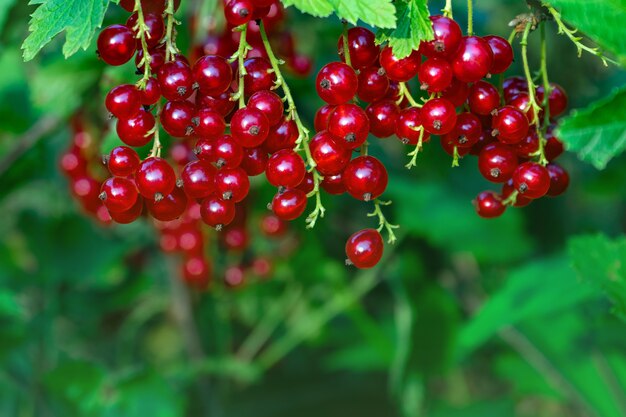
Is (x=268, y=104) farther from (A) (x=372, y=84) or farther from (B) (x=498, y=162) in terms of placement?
(B) (x=498, y=162)

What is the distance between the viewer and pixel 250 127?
0.57 meters

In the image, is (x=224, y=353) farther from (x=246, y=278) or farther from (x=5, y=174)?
(x=5, y=174)

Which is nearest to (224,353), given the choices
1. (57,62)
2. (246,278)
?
(246,278)

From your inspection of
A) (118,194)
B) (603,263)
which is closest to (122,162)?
(118,194)

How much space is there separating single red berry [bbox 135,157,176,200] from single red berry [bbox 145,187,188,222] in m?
0.02

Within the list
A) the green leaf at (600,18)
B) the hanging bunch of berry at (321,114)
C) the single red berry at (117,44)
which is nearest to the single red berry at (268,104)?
the hanging bunch of berry at (321,114)

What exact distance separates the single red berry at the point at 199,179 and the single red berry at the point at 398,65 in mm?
158

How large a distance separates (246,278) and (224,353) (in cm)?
29

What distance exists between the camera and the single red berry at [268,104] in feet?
1.93

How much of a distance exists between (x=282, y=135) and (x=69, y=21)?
7.0 inches

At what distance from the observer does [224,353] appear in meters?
1.71

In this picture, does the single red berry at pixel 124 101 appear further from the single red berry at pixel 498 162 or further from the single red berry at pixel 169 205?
the single red berry at pixel 498 162

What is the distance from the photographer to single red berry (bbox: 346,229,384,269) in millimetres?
621

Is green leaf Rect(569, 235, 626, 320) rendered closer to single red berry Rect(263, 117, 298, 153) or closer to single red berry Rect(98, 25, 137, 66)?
single red berry Rect(263, 117, 298, 153)
